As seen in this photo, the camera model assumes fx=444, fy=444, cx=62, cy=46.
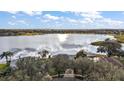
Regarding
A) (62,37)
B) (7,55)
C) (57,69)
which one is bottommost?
(57,69)

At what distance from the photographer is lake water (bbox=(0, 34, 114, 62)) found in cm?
324

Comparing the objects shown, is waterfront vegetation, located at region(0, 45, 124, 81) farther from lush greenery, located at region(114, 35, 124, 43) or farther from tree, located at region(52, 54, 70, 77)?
lush greenery, located at region(114, 35, 124, 43)

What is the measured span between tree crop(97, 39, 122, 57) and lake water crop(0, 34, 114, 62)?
4cm

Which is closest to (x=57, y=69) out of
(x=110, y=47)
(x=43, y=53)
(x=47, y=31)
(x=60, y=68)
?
(x=60, y=68)

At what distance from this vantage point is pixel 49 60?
→ 10.7 ft

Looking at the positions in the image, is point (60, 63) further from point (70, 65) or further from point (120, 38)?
point (120, 38)

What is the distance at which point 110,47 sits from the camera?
3264mm

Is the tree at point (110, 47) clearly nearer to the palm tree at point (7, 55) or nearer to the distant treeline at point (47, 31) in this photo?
the distant treeline at point (47, 31)

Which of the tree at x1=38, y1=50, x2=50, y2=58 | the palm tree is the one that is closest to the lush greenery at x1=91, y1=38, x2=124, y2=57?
the tree at x1=38, y1=50, x2=50, y2=58

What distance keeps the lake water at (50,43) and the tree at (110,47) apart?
0.04 metres

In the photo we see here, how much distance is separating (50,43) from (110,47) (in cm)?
44

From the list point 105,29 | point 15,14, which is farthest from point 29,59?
point 105,29
